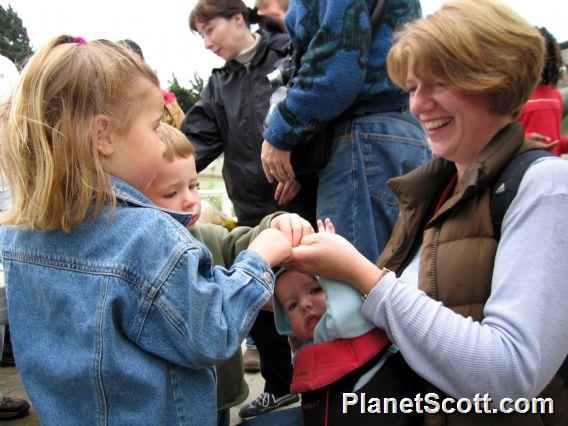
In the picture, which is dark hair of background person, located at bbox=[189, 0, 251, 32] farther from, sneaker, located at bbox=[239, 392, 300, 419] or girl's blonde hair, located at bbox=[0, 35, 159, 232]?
sneaker, located at bbox=[239, 392, 300, 419]

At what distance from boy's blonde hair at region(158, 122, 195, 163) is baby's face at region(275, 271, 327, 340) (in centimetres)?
58

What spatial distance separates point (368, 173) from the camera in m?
2.00

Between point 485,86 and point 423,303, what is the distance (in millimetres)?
607

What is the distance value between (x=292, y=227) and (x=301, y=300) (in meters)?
0.26

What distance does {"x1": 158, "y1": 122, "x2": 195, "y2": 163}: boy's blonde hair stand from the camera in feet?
5.87

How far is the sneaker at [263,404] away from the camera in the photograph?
2623mm

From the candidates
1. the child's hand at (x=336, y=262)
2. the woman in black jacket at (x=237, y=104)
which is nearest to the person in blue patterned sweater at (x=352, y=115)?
the child's hand at (x=336, y=262)

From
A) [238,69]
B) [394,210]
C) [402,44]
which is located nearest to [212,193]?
[238,69]

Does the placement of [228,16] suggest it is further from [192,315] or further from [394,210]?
[192,315]

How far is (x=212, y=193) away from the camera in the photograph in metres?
7.65

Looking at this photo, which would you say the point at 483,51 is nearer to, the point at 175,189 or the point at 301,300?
the point at 301,300

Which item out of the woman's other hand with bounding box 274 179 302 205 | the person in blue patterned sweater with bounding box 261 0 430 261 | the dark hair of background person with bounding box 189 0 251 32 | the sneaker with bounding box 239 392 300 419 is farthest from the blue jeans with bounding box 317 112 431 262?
the dark hair of background person with bounding box 189 0 251 32

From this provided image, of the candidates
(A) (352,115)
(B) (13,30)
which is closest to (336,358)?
(A) (352,115)

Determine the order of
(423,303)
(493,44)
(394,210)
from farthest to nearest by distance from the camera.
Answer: (394,210) < (493,44) < (423,303)
